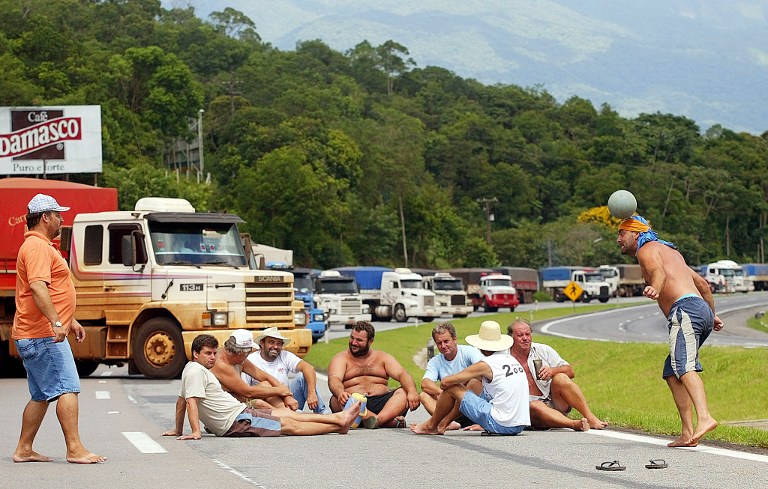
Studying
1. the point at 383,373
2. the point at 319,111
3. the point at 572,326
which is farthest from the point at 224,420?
the point at 319,111

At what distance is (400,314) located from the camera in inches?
2606

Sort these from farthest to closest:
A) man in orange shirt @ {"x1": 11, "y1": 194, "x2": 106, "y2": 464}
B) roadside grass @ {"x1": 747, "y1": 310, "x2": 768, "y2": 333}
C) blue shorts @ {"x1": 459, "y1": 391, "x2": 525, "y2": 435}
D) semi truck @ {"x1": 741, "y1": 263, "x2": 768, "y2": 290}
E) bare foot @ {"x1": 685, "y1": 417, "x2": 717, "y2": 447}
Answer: semi truck @ {"x1": 741, "y1": 263, "x2": 768, "y2": 290} → roadside grass @ {"x1": 747, "y1": 310, "x2": 768, "y2": 333} → blue shorts @ {"x1": 459, "y1": 391, "x2": 525, "y2": 435} → bare foot @ {"x1": 685, "y1": 417, "x2": 717, "y2": 447} → man in orange shirt @ {"x1": 11, "y1": 194, "x2": 106, "y2": 464}

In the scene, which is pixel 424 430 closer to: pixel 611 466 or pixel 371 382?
pixel 371 382

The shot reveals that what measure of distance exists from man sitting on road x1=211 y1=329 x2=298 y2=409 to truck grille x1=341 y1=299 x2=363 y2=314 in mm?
39873

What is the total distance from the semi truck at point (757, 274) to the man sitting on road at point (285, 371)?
11921 centimetres

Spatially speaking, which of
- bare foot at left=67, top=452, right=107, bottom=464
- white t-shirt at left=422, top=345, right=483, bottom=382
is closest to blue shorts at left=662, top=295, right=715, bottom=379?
white t-shirt at left=422, top=345, right=483, bottom=382

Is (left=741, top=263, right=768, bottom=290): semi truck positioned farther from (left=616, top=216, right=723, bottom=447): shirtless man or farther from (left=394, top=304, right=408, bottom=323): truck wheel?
(left=616, top=216, right=723, bottom=447): shirtless man

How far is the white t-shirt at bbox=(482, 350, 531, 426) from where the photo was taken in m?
14.3

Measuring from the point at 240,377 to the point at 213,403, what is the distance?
1043mm

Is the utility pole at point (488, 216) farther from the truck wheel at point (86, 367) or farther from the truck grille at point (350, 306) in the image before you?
→ the truck wheel at point (86, 367)

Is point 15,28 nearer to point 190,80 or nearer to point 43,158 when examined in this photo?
point 190,80

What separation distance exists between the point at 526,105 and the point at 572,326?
384 feet

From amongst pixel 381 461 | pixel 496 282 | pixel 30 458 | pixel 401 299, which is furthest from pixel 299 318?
pixel 496 282

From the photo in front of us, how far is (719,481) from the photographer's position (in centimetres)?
1030
